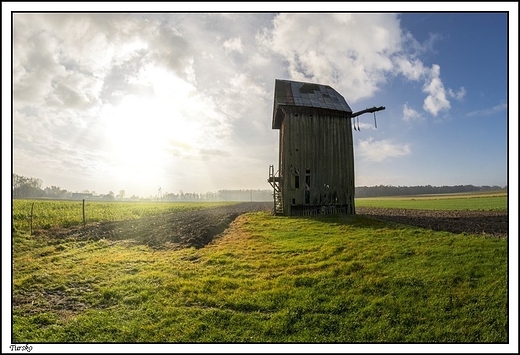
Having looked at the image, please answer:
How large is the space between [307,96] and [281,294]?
2366 cm

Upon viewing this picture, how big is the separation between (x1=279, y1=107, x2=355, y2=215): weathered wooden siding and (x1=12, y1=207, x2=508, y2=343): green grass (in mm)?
12732

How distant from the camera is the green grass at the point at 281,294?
6488 mm

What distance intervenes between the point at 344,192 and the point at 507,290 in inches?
765

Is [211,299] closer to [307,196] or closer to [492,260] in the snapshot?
[492,260]

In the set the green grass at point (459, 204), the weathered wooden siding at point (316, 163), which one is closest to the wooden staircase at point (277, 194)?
the weathered wooden siding at point (316, 163)

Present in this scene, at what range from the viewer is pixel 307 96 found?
28.3m

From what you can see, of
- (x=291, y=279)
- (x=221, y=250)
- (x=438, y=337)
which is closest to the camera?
(x=438, y=337)

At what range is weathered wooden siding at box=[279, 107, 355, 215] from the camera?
26.1 metres

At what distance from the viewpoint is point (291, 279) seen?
921 centimetres

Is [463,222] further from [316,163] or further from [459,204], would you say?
[459,204]

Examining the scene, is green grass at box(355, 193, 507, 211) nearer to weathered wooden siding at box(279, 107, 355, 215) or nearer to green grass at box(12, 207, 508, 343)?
weathered wooden siding at box(279, 107, 355, 215)

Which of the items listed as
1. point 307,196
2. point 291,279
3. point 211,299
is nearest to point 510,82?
point 291,279

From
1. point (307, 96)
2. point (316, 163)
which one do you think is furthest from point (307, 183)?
point (307, 96)

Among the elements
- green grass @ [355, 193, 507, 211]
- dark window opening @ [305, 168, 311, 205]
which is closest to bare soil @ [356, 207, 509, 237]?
dark window opening @ [305, 168, 311, 205]
